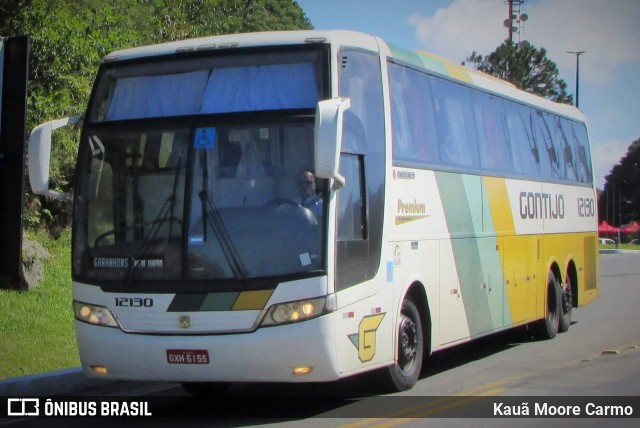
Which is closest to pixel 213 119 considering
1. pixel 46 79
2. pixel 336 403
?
pixel 336 403

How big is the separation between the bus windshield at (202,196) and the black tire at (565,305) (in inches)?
340

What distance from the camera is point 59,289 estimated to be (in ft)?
56.3

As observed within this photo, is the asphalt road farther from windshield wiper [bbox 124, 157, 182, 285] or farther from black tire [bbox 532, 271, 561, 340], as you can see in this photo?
windshield wiper [bbox 124, 157, 182, 285]

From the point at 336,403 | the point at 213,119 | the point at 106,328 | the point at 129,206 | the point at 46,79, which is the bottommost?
the point at 336,403

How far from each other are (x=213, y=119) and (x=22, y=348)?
4873mm

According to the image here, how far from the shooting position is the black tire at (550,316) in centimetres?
1605

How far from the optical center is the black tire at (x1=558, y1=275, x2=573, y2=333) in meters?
16.8

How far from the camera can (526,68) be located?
72375 millimetres

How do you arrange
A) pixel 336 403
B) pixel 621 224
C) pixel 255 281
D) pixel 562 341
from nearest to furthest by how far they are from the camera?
pixel 255 281 < pixel 336 403 < pixel 562 341 < pixel 621 224

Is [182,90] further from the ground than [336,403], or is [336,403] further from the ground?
[182,90]

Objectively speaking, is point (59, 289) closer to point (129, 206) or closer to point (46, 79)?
point (46, 79)

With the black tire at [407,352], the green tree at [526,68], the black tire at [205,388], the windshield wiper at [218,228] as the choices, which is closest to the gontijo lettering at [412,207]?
the black tire at [407,352]

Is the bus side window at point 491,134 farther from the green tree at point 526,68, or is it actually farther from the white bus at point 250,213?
the green tree at point 526,68

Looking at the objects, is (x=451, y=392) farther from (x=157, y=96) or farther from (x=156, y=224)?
(x=157, y=96)
